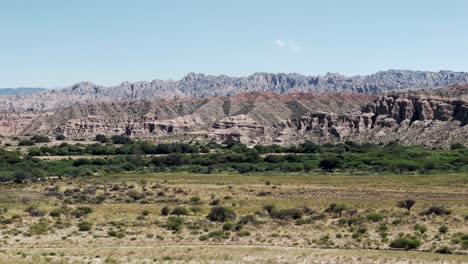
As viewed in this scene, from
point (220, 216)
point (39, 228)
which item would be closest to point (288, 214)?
point (220, 216)

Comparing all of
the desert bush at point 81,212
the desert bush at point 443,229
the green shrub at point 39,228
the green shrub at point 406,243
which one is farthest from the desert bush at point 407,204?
the green shrub at point 39,228

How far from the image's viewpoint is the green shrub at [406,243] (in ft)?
109

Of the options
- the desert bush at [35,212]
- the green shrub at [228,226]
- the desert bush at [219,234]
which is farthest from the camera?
the desert bush at [35,212]

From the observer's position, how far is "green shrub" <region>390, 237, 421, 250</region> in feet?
109

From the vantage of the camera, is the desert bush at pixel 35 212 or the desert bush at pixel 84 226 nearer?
the desert bush at pixel 84 226

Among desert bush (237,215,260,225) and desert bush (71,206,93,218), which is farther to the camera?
desert bush (71,206,93,218)

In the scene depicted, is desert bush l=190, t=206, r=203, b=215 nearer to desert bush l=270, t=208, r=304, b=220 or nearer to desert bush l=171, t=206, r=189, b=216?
desert bush l=171, t=206, r=189, b=216

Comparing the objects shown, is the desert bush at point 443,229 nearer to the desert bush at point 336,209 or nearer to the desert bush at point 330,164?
the desert bush at point 336,209

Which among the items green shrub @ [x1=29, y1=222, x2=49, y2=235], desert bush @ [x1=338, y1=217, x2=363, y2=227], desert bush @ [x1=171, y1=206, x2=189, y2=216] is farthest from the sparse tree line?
desert bush @ [x1=338, y1=217, x2=363, y2=227]

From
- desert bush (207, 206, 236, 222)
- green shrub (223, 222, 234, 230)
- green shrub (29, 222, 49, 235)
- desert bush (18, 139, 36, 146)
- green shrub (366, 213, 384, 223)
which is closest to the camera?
green shrub (29, 222, 49, 235)

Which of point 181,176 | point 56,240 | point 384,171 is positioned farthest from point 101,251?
point 384,171

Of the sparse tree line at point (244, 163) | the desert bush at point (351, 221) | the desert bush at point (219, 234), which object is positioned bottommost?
the sparse tree line at point (244, 163)

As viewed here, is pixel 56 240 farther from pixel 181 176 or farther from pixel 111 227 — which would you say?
pixel 181 176

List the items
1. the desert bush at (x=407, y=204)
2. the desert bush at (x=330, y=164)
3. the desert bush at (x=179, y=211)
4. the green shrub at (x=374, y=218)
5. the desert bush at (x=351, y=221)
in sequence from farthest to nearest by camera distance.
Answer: the desert bush at (x=330, y=164)
the desert bush at (x=407, y=204)
the desert bush at (x=179, y=211)
the green shrub at (x=374, y=218)
the desert bush at (x=351, y=221)
